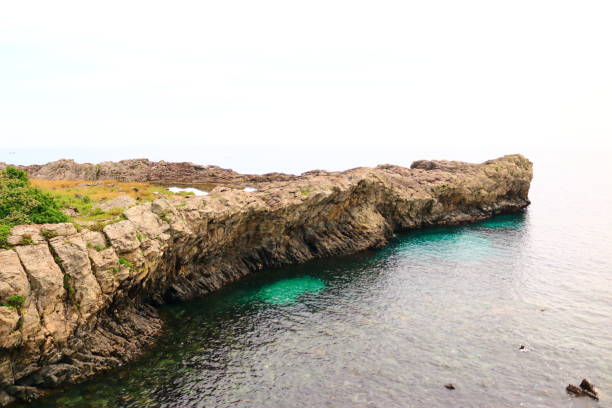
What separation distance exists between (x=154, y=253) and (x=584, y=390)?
46.7 meters

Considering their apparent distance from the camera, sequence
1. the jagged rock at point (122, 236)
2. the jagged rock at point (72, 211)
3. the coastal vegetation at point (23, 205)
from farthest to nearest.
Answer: the jagged rock at point (72, 211), the jagged rock at point (122, 236), the coastal vegetation at point (23, 205)

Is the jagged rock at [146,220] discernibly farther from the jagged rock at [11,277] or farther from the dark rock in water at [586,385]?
the dark rock in water at [586,385]

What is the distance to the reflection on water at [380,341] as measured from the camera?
34.3 m

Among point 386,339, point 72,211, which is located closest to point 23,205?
point 72,211

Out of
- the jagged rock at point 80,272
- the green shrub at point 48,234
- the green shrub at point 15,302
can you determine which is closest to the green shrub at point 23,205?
the green shrub at point 48,234

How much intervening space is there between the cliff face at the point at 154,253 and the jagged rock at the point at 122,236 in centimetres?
11

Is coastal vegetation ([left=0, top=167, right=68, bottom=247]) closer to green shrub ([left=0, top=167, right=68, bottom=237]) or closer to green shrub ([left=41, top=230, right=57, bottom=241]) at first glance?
green shrub ([left=0, top=167, right=68, bottom=237])

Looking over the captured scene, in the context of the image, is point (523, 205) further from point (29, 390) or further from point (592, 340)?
point (29, 390)

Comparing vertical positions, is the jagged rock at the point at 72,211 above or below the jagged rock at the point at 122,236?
above

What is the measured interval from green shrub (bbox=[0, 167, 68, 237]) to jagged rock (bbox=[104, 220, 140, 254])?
15.8ft

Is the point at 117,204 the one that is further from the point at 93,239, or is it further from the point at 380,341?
the point at 380,341

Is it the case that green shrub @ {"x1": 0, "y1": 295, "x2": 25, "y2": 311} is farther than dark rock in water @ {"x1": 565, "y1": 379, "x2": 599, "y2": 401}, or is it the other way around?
dark rock in water @ {"x1": 565, "y1": 379, "x2": 599, "y2": 401}

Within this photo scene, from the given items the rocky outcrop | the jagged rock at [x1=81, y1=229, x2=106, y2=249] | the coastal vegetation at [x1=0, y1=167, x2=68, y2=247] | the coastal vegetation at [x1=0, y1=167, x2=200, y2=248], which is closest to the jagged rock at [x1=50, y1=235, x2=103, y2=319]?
the jagged rock at [x1=81, y1=229, x2=106, y2=249]

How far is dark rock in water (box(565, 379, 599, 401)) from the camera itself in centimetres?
3378
